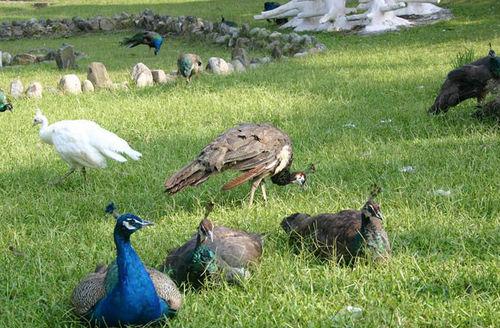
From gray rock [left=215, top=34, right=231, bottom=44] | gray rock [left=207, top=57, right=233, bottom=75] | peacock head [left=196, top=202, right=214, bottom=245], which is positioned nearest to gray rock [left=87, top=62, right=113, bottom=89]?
gray rock [left=207, top=57, right=233, bottom=75]

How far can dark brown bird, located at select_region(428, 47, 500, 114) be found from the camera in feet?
25.5

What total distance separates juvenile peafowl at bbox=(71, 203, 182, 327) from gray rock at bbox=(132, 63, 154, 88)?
776 cm

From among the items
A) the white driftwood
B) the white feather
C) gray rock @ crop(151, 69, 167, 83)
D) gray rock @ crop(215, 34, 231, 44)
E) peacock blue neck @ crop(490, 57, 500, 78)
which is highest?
the white feather

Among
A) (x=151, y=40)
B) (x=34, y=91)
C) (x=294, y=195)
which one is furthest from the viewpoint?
(x=151, y=40)

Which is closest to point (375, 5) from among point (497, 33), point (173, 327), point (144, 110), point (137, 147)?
point (497, 33)

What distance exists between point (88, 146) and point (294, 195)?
5.93ft

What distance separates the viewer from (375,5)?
16.0 metres

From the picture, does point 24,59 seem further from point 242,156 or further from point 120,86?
point 242,156

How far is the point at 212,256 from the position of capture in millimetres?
4168

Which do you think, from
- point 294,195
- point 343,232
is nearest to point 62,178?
point 294,195

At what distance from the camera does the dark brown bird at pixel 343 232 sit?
14.2 ft

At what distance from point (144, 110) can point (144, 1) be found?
19.2m

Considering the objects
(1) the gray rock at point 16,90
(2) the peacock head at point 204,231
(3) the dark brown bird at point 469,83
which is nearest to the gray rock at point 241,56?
(1) the gray rock at point 16,90

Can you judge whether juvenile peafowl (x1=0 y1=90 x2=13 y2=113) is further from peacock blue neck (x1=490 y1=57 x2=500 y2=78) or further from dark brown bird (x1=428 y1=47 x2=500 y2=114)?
peacock blue neck (x1=490 y1=57 x2=500 y2=78)
